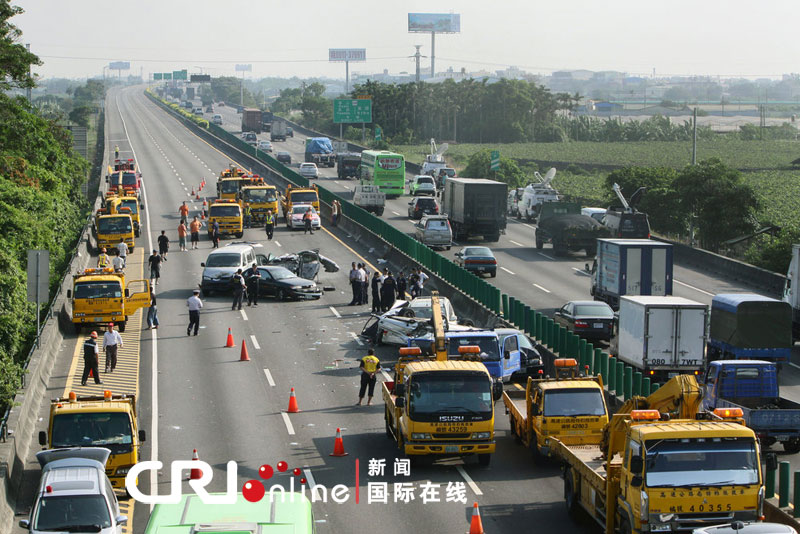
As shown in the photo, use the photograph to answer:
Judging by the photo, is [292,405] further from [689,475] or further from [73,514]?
[689,475]

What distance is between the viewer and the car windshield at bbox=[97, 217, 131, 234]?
52531 millimetres

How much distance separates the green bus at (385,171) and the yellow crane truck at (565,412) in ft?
180

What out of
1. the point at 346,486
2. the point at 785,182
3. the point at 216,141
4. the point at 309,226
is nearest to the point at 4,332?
the point at 346,486

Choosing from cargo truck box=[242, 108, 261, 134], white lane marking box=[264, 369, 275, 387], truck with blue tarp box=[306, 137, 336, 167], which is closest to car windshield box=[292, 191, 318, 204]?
white lane marking box=[264, 369, 275, 387]

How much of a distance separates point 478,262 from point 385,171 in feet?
100

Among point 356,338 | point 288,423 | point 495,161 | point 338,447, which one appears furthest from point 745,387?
point 495,161

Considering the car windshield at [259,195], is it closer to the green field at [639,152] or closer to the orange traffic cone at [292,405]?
the orange traffic cone at [292,405]

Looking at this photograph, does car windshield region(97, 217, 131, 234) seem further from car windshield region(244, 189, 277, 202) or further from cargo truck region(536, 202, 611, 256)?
cargo truck region(536, 202, 611, 256)

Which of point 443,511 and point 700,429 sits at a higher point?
point 700,429

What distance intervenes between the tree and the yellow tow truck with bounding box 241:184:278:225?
12757mm

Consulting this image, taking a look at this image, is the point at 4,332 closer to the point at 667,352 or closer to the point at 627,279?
the point at 667,352

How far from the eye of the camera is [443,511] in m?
19.8

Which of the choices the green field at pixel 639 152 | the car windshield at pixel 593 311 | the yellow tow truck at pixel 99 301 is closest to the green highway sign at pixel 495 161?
the green field at pixel 639 152

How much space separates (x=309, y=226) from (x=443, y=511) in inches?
1655
